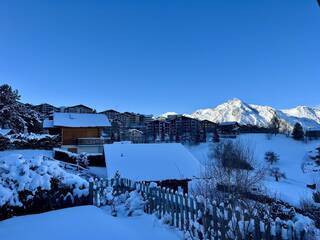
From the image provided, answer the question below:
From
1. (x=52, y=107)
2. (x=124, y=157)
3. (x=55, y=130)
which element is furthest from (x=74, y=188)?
(x=52, y=107)

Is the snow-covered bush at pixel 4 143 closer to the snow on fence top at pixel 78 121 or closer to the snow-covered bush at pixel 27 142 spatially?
the snow-covered bush at pixel 27 142

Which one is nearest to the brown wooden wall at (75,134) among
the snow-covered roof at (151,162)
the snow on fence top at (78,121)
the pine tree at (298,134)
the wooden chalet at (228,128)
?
the snow on fence top at (78,121)

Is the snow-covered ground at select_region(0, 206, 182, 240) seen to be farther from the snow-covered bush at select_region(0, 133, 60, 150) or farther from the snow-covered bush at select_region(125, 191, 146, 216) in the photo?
the snow-covered bush at select_region(0, 133, 60, 150)

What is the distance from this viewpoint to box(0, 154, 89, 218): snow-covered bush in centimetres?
732

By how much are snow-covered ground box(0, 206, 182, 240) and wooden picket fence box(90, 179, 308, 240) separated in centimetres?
35

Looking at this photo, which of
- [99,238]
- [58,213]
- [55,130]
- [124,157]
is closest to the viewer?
[99,238]

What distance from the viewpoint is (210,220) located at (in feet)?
18.0

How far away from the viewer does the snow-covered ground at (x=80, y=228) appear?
5.48 metres

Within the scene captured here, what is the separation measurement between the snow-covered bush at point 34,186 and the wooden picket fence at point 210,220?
0.67 metres

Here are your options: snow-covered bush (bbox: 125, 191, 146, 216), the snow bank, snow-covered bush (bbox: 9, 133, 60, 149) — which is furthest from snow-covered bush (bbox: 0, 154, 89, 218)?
snow-covered bush (bbox: 9, 133, 60, 149)

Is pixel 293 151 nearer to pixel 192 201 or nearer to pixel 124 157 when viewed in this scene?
pixel 124 157

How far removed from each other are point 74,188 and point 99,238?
3.49 meters

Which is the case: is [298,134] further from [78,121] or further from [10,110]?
[10,110]

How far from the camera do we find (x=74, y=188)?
336 inches
